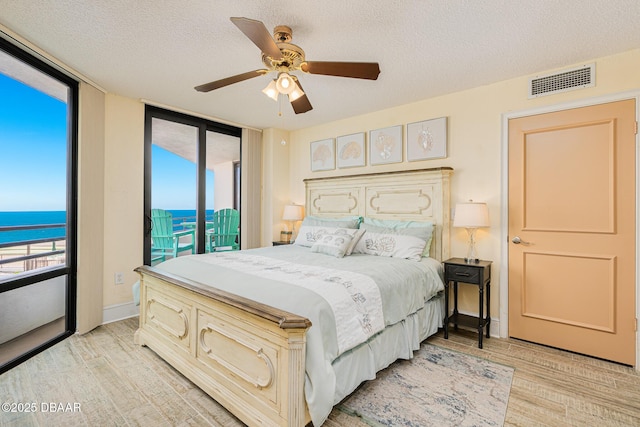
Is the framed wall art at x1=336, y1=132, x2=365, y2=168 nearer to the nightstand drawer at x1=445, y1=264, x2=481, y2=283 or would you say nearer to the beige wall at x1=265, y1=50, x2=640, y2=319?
the beige wall at x1=265, y1=50, x2=640, y2=319

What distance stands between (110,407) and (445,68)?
359 centimetres

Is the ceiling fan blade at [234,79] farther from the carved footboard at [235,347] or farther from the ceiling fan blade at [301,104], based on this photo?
the carved footboard at [235,347]

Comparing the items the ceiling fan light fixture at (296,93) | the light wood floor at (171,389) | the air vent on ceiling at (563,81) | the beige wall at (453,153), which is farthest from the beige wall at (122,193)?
the air vent on ceiling at (563,81)

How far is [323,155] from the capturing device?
443 centimetres

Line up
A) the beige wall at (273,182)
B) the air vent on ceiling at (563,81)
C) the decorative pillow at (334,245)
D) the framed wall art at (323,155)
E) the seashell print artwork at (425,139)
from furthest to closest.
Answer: the beige wall at (273,182)
the framed wall art at (323,155)
the seashell print artwork at (425,139)
the decorative pillow at (334,245)
the air vent on ceiling at (563,81)

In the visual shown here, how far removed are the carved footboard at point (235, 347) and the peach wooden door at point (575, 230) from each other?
2468 mm

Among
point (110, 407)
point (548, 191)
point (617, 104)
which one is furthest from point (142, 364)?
point (617, 104)

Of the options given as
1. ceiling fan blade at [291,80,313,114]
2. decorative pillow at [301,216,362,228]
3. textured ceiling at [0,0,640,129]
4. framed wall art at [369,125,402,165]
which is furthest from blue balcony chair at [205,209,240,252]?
ceiling fan blade at [291,80,313,114]

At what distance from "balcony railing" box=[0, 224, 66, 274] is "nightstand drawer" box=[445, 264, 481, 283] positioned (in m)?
3.76

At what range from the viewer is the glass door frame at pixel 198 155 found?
3631 mm

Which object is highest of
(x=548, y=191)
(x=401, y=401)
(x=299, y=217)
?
(x=548, y=191)

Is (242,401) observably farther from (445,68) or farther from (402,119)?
(402,119)

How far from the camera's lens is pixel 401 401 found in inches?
75.9

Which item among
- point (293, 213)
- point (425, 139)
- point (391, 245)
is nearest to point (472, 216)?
point (391, 245)
